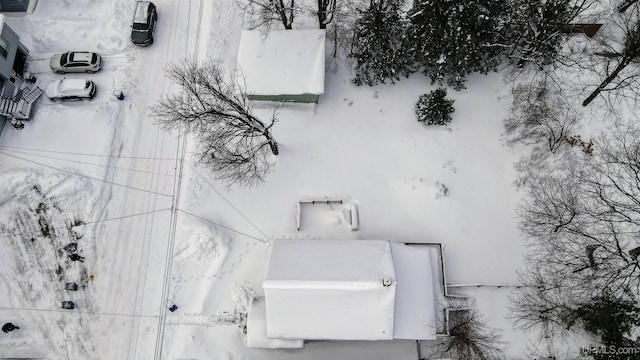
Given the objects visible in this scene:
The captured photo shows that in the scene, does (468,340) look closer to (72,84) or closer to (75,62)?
(72,84)

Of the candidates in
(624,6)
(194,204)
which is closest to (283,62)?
(194,204)

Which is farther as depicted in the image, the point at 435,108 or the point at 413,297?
the point at 435,108

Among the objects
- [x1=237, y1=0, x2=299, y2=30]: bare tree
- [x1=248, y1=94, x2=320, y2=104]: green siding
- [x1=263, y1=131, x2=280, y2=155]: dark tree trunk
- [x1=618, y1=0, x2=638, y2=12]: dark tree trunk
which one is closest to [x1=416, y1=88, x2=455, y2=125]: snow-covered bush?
[x1=248, y1=94, x2=320, y2=104]: green siding

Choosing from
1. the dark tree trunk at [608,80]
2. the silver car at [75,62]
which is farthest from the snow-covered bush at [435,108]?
the silver car at [75,62]

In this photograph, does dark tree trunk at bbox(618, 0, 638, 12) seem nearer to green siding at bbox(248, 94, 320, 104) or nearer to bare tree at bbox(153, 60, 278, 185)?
green siding at bbox(248, 94, 320, 104)

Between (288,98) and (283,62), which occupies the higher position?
(283,62)

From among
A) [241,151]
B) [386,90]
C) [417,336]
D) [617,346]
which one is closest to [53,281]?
[241,151]
